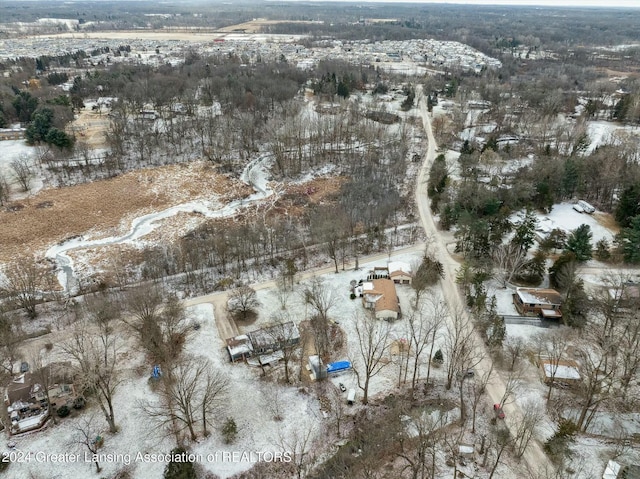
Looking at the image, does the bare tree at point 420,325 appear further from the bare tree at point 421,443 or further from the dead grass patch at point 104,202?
the dead grass patch at point 104,202

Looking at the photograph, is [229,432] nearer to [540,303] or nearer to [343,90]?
[540,303]

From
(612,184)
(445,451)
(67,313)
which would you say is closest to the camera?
(445,451)

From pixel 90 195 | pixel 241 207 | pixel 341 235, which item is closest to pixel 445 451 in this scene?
pixel 341 235

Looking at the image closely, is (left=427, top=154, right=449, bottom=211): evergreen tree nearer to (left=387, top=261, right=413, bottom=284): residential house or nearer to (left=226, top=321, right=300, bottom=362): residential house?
(left=387, top=261, right=413, bottom=284): residential house

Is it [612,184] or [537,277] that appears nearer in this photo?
[537,277]

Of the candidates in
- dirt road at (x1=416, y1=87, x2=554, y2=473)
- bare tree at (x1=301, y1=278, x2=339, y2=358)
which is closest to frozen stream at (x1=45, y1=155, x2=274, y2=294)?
bare tree at (x1=301, y1=278, x2=339, y2=358)

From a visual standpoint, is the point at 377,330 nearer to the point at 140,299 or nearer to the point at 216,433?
the point at 216,433

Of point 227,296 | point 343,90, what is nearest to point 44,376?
point 227,296
